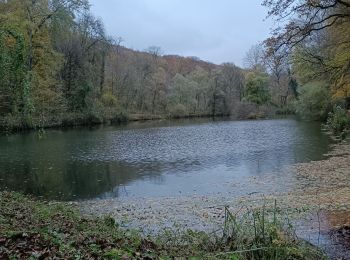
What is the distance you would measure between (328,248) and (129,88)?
65.7m

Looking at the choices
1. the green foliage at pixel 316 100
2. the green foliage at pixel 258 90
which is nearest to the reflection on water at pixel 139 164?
the green foliage at pixel 316 100

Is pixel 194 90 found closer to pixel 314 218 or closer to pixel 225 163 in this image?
pixel 225 163

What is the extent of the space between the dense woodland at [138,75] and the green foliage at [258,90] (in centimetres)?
20

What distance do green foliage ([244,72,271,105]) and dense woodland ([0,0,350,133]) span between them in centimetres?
20

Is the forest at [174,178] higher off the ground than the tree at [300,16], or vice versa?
the tree at [300,16]

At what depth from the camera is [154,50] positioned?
85.4 meters

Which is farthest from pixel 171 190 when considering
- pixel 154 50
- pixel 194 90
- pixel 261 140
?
pixel 154 50

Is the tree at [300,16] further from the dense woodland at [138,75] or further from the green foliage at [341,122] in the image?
the green foliage at [341,122]

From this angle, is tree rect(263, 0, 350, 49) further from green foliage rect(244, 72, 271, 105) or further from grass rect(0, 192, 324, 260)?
green foliage rect(244, 72, 271, 105)

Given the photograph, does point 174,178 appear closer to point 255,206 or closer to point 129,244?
point 255,206

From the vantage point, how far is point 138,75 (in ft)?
239

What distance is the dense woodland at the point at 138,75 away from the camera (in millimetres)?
16172

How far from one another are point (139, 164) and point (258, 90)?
200ft

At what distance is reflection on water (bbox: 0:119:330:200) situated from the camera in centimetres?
1621
